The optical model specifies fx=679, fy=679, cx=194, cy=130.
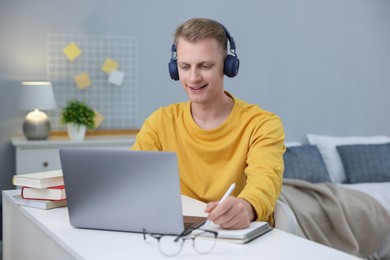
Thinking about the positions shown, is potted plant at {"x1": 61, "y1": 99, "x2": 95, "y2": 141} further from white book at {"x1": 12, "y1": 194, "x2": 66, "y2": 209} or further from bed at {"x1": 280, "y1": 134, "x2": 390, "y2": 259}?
white book at {"x1": 12, "y1": 194, "x2": 66, "y2": 209}

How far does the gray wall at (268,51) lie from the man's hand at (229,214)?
2.68 meters

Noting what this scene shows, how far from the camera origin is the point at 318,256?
1.47 metres

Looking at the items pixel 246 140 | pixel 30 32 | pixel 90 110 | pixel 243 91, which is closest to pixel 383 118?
pixel 243 91

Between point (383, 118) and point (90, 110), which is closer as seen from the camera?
point (90, 110)

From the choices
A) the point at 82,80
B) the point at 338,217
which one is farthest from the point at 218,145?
the point at 82,80

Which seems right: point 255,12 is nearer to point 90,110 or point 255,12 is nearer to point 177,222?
point 90,110

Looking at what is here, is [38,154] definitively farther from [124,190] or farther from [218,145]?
[124,190]

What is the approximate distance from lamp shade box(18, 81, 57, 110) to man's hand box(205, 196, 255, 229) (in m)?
2.41

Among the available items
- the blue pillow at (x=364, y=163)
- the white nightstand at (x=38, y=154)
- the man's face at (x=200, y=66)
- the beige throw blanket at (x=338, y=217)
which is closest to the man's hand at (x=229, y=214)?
the man's face at (x=200, y=66)

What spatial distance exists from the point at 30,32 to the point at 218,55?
7.33 ft

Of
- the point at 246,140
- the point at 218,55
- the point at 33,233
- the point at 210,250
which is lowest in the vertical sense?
the point at 33,233

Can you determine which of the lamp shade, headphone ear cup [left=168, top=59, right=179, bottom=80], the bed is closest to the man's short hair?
headphone ear cup [left=168, top=59, right=179, bottom=80]

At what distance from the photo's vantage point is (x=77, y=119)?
3998 millimetres

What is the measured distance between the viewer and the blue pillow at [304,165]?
4.40 metres
